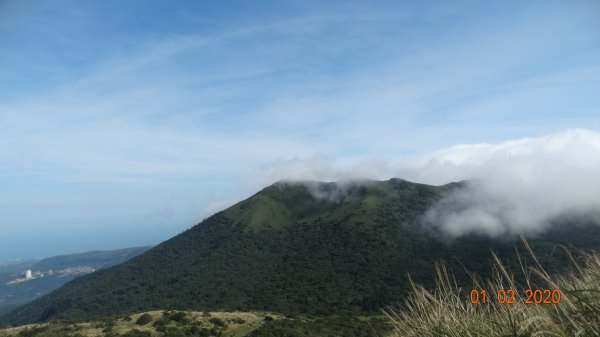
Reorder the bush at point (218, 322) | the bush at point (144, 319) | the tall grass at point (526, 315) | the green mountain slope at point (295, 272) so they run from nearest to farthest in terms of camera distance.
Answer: the tall grass at point (526, 315) → the bush at point (144, 319) → the bush at point (218, 322) → the green mountain slope at point (295, 272)

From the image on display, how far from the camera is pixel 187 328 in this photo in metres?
54.0

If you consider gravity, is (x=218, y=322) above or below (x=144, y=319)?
below

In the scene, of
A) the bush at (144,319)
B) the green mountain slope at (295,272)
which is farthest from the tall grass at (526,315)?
the green mountain slope at (295,272)

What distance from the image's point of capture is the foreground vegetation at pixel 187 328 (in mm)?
51156

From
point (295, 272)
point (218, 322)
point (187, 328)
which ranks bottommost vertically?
point (295, 272)
